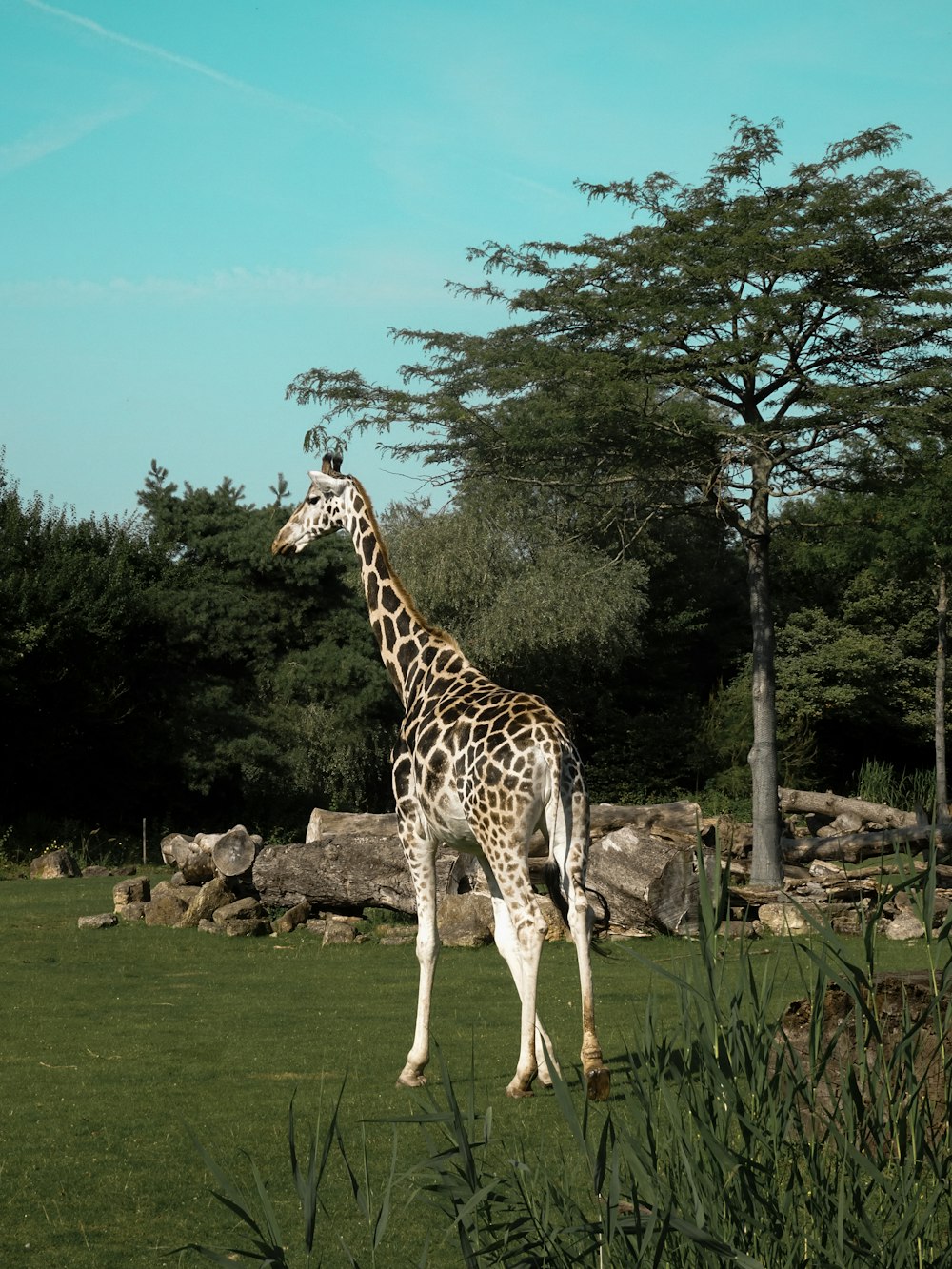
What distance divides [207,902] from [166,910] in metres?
0.49

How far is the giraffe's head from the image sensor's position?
11305mm

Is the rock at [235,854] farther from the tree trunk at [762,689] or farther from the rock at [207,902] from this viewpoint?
the tree trunk at [762,689]

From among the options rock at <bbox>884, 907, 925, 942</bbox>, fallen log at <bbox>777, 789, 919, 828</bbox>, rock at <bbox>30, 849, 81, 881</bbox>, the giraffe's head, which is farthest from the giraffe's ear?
fallen log at <bbox>777, 789, 919, 828</bbox>

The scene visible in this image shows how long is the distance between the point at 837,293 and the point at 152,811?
59.9 feet

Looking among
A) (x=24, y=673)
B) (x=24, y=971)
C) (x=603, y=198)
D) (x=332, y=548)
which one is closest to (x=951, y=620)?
(x=332, y=548)

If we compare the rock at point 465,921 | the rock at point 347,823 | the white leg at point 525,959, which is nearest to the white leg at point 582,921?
the white leg at point 525,959

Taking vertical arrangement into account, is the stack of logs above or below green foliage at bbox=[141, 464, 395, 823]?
below

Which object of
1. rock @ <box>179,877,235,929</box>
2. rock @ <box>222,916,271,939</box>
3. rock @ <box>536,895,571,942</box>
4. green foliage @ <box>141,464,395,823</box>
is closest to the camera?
rock @ <box>536,895,571,942</box>

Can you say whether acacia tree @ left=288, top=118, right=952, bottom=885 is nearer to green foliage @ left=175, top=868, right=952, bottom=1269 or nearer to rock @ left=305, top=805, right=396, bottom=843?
rock @ left=305, top=805, right=396, bottom=843

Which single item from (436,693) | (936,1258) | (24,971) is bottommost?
(24,971)

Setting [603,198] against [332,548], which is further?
[332,548]

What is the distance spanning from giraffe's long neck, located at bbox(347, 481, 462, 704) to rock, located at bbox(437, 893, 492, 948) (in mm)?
4959

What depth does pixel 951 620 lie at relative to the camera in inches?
1459

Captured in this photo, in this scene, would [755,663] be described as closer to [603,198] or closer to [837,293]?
[837,293]
